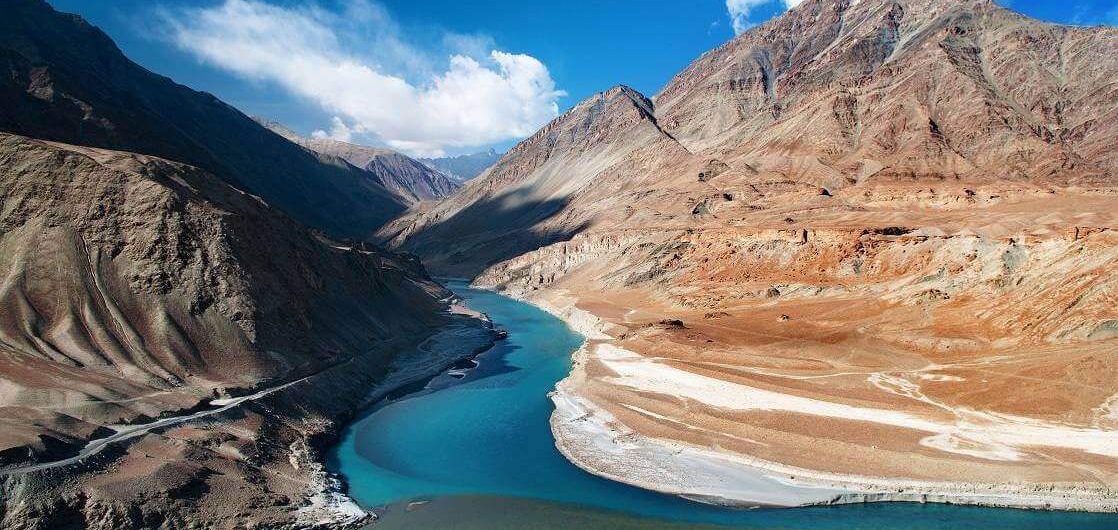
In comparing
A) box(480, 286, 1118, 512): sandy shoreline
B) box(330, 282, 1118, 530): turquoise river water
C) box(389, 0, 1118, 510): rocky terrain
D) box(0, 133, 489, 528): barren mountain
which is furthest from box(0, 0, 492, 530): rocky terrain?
box(389, 0, 1118, 510): rocky terrain

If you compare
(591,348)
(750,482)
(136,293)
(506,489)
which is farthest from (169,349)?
(591,348)

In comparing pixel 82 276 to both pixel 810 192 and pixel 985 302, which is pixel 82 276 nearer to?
pixel 985 302

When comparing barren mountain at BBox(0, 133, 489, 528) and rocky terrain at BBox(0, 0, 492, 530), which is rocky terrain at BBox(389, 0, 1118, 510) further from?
barren mountain at BBox(0, 133, 489, 528)

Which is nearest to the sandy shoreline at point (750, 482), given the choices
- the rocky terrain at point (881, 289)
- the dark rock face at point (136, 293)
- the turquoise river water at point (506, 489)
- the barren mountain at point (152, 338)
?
the rocky terrain at point (881, 289)

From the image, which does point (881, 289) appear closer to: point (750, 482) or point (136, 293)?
point (750, 482)

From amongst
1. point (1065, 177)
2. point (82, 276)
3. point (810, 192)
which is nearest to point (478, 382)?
point (82, 276)

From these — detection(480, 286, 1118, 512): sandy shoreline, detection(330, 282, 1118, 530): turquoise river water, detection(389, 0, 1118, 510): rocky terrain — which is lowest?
detection(330, 282, 1118, 530): turquoise river water

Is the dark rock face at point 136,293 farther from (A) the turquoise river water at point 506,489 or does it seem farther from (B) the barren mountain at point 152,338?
(A) the turquoise river water at point 506,489
